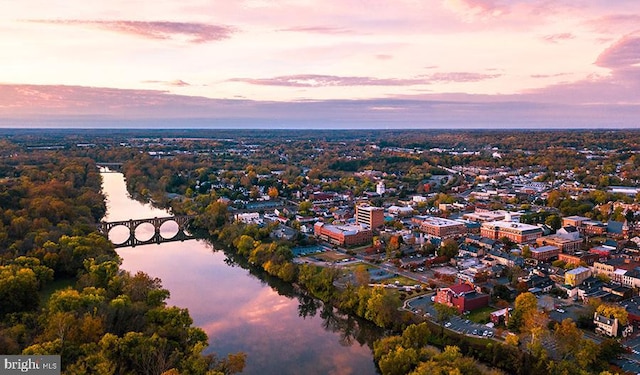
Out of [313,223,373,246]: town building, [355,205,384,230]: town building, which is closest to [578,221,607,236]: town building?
[355,205,384,230]: town building

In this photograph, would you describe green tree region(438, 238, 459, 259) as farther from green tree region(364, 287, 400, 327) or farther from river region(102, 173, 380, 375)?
green tree region(364, 287, 400, 327)

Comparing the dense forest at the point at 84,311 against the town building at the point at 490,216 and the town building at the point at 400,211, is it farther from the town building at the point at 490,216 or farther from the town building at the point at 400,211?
the town building at the point at 490,216

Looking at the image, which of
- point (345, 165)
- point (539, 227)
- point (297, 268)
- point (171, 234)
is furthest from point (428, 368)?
point (345, 165)

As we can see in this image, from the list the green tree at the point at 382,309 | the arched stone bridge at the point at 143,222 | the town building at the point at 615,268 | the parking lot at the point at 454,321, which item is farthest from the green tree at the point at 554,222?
the arched stone bridge at the point at 143,222

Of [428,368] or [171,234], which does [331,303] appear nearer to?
[428,368]

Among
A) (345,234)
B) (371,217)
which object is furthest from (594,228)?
(345,234)

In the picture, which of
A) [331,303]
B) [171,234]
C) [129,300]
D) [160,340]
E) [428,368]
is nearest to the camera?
[428,368]

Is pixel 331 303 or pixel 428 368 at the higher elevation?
pixel 428 368

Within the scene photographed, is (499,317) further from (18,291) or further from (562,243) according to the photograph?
(18,291)
